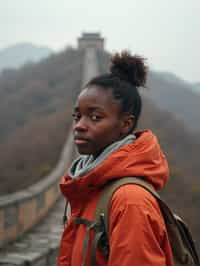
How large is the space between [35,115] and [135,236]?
1263 inches

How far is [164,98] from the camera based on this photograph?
2297 inches

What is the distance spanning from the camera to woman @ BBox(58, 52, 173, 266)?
1.53 metres

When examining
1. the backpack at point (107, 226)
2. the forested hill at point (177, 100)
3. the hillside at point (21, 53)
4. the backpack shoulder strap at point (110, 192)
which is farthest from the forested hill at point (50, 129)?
the hillside at point (21, 53)

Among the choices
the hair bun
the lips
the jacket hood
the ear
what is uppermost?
the hair bun

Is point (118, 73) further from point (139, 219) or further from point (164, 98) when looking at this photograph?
point (164, 98)

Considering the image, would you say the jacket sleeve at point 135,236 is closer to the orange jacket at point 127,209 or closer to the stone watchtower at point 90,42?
the orange jacket at point 127,209

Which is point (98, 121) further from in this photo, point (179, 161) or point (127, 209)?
point (179, 161)

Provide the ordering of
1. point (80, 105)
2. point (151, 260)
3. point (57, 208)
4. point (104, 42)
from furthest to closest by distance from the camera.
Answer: point (104, 42)
point (57, 208)
point (80, 105)
point (151, 260)

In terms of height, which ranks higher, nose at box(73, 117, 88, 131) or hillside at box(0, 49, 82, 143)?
nose at box(73, 117, 88, 131)

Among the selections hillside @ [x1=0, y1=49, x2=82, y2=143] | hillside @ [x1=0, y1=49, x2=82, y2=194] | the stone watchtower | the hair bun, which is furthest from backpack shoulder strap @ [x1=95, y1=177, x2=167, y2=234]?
the stone watchtower

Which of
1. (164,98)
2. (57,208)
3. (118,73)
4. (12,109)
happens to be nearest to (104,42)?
(164,98)

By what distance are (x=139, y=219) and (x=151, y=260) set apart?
11cm

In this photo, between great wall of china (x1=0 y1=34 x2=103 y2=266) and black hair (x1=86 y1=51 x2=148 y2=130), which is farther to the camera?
great wall of china (x1=0 y1=34 x2=103 y2=266)

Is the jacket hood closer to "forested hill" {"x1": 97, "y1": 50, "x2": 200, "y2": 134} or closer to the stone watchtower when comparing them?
the stone watchtower
